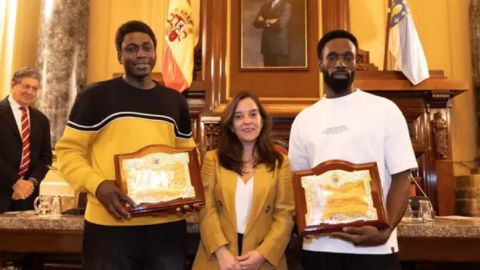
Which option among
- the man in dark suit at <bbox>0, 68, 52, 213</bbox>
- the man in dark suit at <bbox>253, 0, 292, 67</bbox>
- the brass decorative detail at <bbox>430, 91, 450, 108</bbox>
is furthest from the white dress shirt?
the brass decorative detail at <bbox>430, 91, 450, 108</bbox>

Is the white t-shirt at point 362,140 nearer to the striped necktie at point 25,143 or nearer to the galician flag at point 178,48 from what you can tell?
the striped necktie at point 25,143

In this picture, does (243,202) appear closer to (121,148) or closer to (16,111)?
(121,148)

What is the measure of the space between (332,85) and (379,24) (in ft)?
15.3

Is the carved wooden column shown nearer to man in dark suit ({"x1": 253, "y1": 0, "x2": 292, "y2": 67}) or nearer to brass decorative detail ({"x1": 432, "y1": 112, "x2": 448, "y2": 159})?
man in dark suit ({"x1": 253, "y1": 0, "x2": 292, "y2": 67})

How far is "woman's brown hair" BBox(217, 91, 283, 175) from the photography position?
233cm

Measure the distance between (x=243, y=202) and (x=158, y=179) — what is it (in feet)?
1.59

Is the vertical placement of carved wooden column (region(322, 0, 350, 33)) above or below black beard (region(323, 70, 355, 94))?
above

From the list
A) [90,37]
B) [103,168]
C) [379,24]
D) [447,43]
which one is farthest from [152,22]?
[103,168]

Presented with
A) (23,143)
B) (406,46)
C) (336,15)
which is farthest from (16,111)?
(406,46)

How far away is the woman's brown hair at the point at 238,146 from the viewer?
7.64ft

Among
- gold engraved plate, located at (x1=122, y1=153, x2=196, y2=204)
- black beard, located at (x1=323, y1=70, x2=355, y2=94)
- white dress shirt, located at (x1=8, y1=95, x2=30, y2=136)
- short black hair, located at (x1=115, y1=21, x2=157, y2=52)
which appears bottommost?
gold engraved plate, located at (x1=122, y1=153, x2=196, y2=204)

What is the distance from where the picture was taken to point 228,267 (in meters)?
2.12

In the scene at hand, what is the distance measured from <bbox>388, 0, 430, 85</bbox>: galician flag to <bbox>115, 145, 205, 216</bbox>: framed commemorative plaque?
148 inches

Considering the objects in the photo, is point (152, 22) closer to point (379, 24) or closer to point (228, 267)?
point (379, 24)
